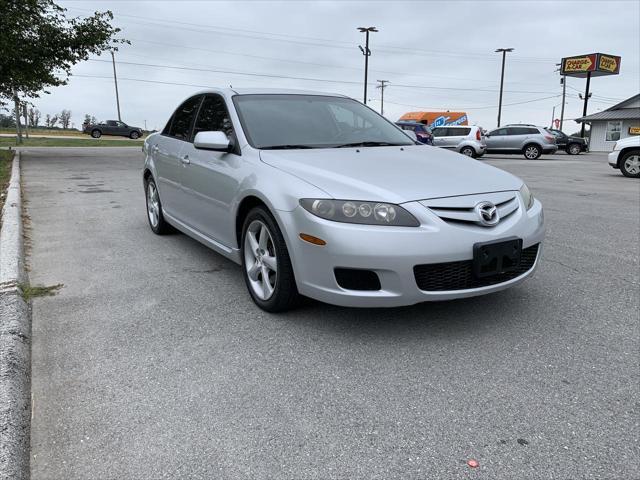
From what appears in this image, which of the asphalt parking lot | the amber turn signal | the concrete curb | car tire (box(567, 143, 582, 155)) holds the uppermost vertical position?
the amber turn signal

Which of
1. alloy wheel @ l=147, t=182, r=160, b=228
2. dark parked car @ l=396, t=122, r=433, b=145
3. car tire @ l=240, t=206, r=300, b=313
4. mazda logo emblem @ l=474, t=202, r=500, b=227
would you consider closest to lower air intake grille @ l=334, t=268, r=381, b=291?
car tire @ l=240, t=206, r=300, b=313

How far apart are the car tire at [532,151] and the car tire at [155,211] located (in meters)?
22.1

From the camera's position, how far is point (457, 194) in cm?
306

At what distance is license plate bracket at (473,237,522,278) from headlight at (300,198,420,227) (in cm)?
40

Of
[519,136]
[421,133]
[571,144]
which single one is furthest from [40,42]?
[571,144]

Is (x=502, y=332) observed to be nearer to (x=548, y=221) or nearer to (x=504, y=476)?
(x=504, y=476)

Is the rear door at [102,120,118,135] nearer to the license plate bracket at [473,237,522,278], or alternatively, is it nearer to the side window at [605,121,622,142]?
the side window at [605,121,622,142]

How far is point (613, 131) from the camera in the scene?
41250mm

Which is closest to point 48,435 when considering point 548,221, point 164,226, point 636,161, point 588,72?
point 164,226

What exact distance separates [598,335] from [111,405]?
2747 mm

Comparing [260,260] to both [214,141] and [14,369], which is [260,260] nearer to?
[214,141]

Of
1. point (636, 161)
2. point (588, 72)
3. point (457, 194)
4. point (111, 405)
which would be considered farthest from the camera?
point (588, 72)

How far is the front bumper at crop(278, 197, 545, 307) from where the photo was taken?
2.84m

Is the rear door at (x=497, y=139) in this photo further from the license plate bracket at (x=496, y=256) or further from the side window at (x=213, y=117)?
the license plate bracket at (x=496, y=256)
